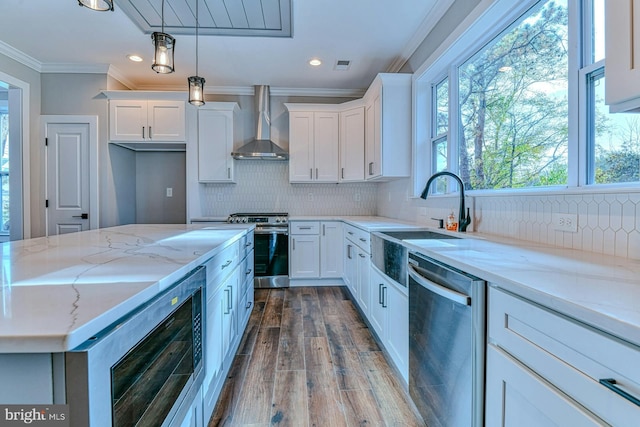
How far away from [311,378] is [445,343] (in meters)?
1.06

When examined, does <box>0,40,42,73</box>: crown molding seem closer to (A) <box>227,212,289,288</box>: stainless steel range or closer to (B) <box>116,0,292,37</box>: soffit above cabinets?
(B) <box>116,0,292,37</box>: soffit above cabinets

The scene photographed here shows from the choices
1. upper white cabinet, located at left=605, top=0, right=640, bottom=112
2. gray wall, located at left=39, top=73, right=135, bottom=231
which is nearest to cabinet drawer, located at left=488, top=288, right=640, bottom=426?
upper white cabinet, located at left=605, top=0, right=640, bottom=112

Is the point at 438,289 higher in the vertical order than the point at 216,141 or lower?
lower

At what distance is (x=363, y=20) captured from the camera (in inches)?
113

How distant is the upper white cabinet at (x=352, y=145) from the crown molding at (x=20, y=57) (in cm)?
378

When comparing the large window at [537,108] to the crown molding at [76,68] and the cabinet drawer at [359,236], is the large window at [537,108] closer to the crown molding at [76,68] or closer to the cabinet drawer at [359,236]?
the cabinet drawer at [359,236]

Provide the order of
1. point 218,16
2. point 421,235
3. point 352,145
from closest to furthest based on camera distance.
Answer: point 421,235
point 218,16
point 352,145

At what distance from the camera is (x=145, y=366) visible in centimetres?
87

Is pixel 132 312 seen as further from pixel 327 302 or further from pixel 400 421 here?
pixel 327 302

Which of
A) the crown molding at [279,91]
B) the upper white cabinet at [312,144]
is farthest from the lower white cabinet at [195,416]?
the crown molding at [279,91]

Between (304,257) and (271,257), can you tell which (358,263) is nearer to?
(304,257)

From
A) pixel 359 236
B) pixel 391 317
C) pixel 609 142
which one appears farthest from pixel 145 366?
pixel 359 236

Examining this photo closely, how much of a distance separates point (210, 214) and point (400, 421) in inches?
148

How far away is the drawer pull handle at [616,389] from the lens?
0.59 metres
